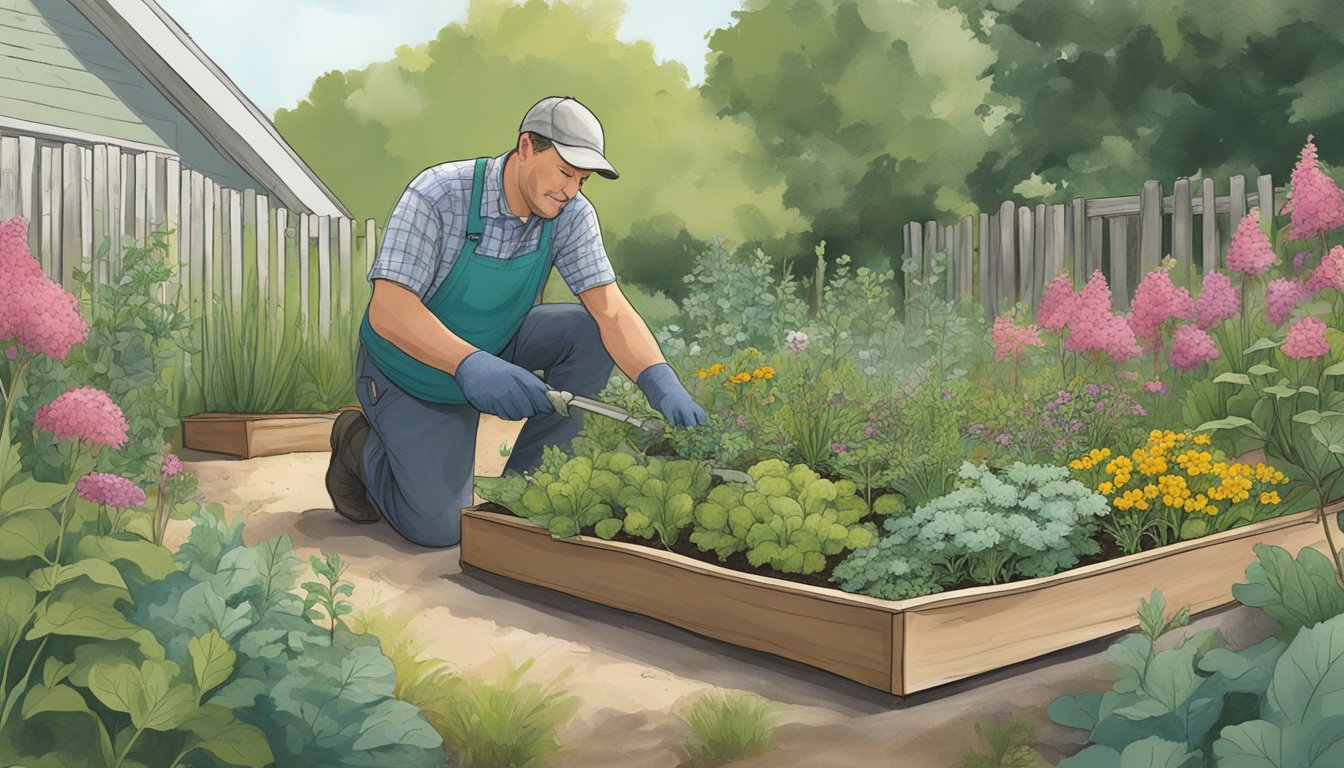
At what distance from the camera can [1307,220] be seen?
3.90m

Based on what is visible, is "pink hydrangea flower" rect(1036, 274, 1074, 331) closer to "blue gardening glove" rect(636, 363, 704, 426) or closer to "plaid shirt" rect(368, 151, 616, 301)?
"blue gardening glove" rect(636, 363, 704, 426)

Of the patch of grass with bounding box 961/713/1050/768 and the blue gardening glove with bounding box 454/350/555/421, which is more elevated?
the blue gardening glove with bounding box 454/350/555/421

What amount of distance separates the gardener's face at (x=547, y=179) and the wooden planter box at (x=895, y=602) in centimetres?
106

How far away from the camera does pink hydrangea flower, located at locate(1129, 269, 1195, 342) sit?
416cm

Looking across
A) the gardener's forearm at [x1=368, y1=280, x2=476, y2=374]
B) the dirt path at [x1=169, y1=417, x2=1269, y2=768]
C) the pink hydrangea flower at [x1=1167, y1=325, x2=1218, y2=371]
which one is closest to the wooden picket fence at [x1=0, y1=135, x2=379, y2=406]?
the gardener's forearm at [x1=368, y1=280, x2=476, y2=374]

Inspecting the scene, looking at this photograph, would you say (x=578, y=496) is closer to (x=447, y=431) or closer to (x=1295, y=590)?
(x=447, y=431)

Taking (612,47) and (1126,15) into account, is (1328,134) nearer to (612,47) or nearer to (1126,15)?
(1126,15)

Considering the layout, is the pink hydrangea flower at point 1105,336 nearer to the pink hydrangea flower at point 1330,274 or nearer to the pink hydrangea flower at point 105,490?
the pink hydrangea flower at point 1330,274

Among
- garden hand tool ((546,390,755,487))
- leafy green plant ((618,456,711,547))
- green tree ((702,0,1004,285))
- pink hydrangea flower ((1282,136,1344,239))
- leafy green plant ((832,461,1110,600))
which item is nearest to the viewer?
leafy green plant ((832,461,1110,600))

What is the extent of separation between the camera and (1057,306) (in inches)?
181

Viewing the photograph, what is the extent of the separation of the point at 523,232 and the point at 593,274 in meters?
0.29

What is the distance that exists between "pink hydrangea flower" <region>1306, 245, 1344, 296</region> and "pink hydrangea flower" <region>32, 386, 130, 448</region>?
355 cm

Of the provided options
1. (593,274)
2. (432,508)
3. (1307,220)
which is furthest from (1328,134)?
(432,508)

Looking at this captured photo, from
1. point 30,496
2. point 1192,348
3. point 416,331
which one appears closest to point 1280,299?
point 1192,348
